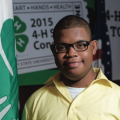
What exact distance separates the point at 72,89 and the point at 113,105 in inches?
9.0

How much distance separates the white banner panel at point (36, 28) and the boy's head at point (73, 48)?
919 millimetres

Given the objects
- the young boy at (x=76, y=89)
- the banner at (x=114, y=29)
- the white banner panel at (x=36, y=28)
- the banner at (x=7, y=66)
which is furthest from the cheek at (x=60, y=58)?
the banner at (x=114, y=29)

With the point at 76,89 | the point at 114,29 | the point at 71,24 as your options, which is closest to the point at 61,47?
the point at 71,24

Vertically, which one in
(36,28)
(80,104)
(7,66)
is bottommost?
(80,104)

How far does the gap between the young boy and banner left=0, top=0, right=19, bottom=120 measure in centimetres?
16

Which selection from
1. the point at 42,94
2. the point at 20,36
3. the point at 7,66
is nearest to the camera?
the point at 7,66

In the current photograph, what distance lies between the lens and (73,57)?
0.79m

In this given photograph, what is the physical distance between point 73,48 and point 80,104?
0.94 ft

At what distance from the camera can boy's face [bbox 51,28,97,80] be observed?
2.60ft

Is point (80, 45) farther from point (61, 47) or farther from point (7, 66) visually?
point (7, 66)

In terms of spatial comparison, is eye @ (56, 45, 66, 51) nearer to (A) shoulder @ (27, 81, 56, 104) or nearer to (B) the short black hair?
(B) the short black hair

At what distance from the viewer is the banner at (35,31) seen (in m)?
1.69

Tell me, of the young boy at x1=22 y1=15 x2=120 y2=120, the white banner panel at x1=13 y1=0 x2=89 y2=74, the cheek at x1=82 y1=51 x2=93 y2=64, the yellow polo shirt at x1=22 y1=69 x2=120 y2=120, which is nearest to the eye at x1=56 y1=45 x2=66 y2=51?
the young boy at x1=22 y1=15 x2=120 y2=120

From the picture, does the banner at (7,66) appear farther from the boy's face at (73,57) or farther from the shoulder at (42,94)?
the boy's face at (73,57)
